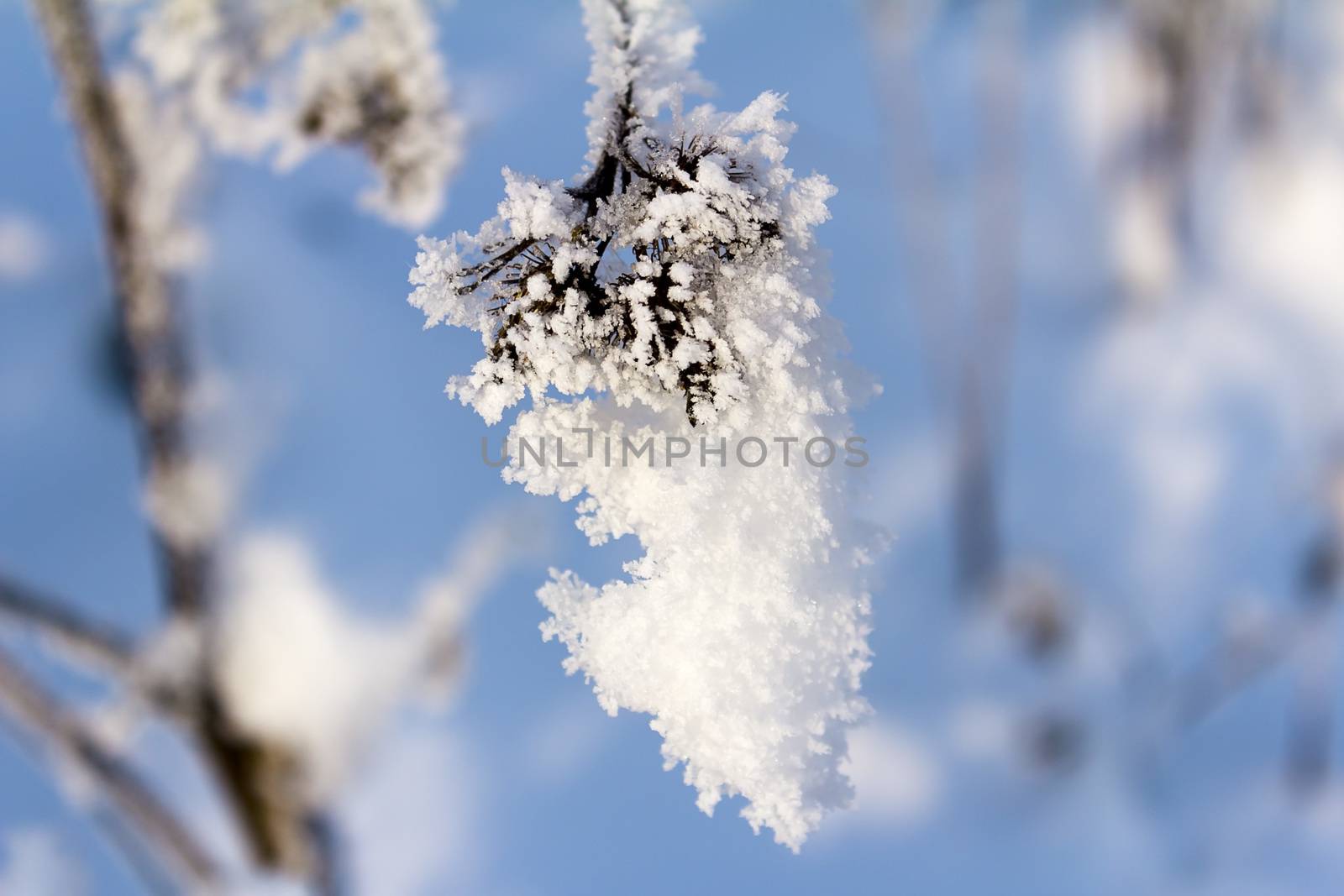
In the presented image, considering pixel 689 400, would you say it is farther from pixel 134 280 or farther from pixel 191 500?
pixel 191 500

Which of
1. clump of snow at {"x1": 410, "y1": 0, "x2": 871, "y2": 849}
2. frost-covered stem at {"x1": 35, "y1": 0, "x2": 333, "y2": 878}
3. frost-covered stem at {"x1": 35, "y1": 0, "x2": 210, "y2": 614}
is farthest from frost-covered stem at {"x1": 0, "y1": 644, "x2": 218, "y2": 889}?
clump of snow at {"x1": 410, "y1": 0, "x2": 871, "y2": 849}

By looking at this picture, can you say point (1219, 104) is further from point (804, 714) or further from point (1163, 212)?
point (804, 714)

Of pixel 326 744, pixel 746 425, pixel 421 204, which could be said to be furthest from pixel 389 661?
pixel 746 425

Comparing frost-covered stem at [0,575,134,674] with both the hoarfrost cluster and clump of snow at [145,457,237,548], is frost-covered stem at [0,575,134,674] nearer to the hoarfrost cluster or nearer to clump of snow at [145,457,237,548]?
clump of snow at [145,457,237,548]

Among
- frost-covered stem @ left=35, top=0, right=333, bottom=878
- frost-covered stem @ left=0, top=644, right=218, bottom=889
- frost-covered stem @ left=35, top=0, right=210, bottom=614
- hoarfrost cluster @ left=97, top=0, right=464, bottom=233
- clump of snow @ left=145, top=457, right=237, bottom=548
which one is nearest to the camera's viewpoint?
hoarfrost cluster @ left=97, top=0, right=464, bottom=233

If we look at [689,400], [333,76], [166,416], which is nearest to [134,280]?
[166,416]

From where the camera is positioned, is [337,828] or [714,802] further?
[337,828]

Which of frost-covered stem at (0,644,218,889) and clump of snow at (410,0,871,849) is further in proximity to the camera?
frost-covered stem at (0,644,218,889)
